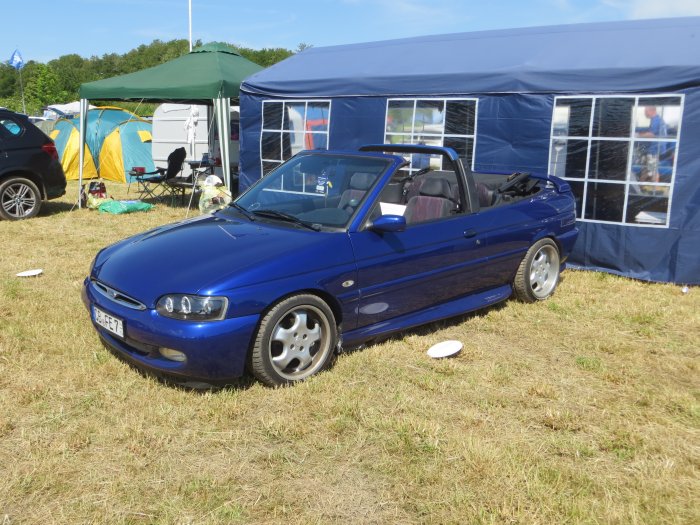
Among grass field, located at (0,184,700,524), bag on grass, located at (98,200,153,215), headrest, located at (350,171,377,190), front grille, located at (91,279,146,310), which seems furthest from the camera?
bag on grass, located at (98,200,153,215)

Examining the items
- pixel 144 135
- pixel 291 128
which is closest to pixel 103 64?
pixel 144 135

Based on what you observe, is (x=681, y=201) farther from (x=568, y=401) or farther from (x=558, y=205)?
(x=568, y=401)

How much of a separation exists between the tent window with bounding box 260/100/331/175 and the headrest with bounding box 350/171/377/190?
5.30 meters

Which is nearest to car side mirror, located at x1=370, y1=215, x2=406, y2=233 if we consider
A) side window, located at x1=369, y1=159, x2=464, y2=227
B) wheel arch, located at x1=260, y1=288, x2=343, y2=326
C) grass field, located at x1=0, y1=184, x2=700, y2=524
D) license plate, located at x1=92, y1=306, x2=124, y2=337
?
side window, located at x1=369, y1=159, x2=464, y2=227

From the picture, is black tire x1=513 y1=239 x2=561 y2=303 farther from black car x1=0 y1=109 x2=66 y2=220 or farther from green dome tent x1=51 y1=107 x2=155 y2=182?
green dome tent x1=51 y1=107 x2=155 y2=182

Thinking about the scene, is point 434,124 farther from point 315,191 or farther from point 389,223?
point 389,223

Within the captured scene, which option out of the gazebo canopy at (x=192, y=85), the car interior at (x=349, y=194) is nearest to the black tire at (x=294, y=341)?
the car interior at (x=349, y=194)

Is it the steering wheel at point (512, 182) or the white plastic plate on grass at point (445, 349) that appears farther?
the steering wheel at point (512, 182)

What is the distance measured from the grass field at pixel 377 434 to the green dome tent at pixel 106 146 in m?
11.9

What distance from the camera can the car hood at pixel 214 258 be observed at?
12.1 feet

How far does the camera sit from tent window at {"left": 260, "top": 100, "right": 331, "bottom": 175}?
991 cm

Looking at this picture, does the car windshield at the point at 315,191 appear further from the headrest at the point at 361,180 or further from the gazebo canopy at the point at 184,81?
the gazebo canopy at the point at 184,81

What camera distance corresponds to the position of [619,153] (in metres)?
7.33

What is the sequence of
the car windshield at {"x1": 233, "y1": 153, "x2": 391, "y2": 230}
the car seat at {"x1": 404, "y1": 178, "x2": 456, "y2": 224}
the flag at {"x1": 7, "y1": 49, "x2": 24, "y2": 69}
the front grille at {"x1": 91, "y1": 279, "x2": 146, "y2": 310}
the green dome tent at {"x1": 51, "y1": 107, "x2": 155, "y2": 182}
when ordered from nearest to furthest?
1. the front grille at {"x1": 91, "y1": 279, "x2": 146, "y2": 310}
2. the car windshield at {"x1": 233, "y1": 153, "x2": 391, "y2": 230}
3. the car seat at {"x1": 404, "y1": 178, "x2": 456, "y2": 224}
4. the green dome tent at {"x1": 51, "y1": 107, "x2": 155, "y2": 182}
5. the flag at {"x1": 7, "y1": 49, "x2": 24, "y2": 69}
